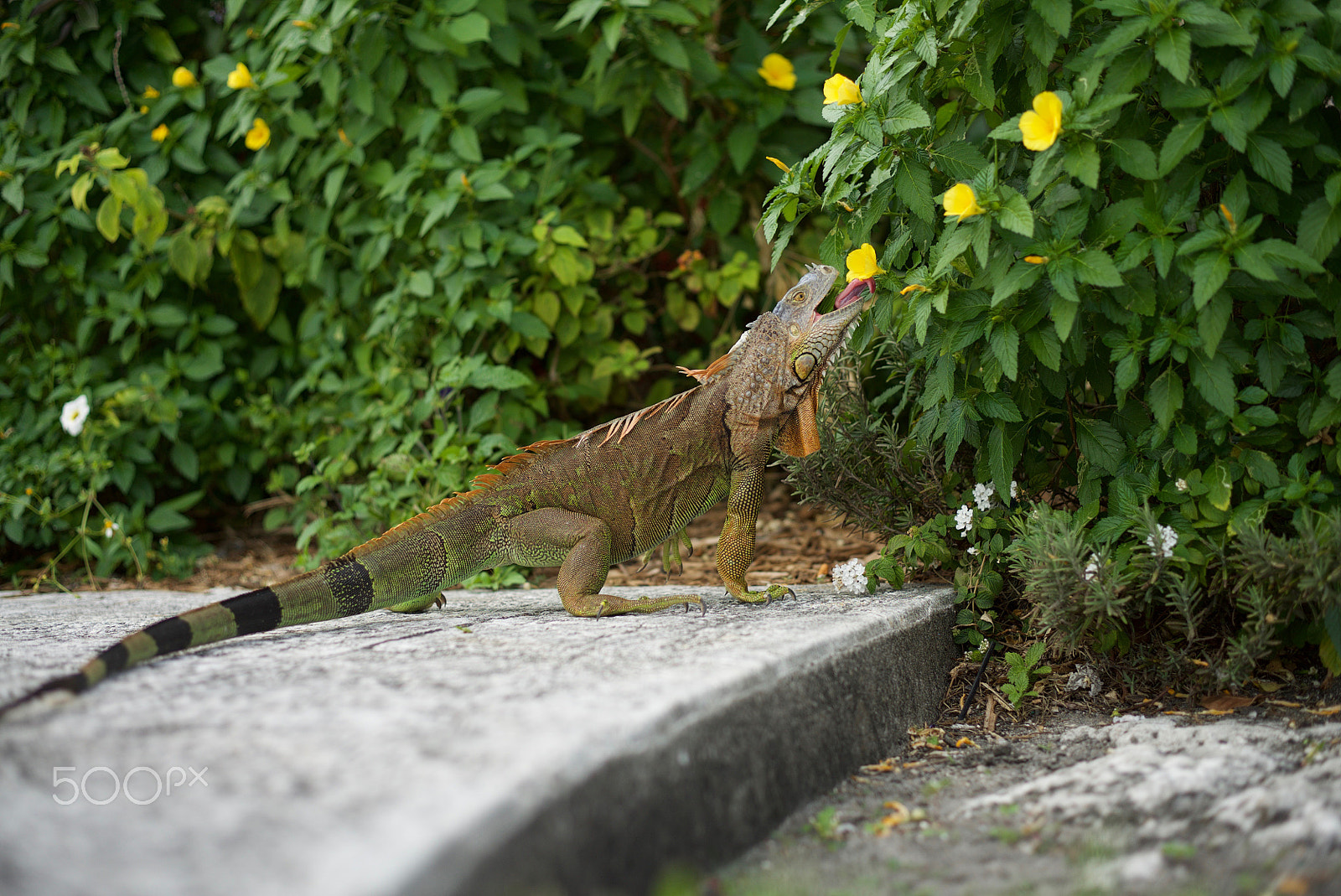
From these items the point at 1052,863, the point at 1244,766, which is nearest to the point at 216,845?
the point at 1052,863

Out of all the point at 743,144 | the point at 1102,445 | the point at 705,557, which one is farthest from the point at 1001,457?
the point at 743,144

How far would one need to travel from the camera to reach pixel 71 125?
5.18m

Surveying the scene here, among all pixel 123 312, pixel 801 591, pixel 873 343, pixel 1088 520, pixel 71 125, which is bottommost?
pixel 801 591

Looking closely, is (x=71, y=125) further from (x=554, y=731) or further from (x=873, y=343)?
(x=554, y=731)

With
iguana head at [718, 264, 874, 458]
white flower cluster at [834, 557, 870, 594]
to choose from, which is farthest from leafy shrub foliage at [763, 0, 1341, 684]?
white flower cluster at [834, 557, 870, 594]

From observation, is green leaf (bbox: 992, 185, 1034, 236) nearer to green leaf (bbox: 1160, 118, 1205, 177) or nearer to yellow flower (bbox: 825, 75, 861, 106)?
green leaf (bbox: 1160, 118, 1205, 177)

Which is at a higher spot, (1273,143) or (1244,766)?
(1273,143)

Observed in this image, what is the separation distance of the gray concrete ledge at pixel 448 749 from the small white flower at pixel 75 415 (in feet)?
7.61

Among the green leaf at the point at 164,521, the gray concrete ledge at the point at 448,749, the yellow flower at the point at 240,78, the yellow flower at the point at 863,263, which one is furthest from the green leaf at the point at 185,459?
the yellow flower at the point at 863,263

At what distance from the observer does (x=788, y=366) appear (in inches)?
123

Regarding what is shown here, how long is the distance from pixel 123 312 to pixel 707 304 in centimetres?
314

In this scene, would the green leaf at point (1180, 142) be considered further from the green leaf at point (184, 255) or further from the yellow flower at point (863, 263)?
the green leaf at point (184, 255)

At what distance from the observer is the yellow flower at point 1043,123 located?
232cm

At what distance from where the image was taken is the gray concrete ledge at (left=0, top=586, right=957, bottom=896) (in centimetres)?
133
